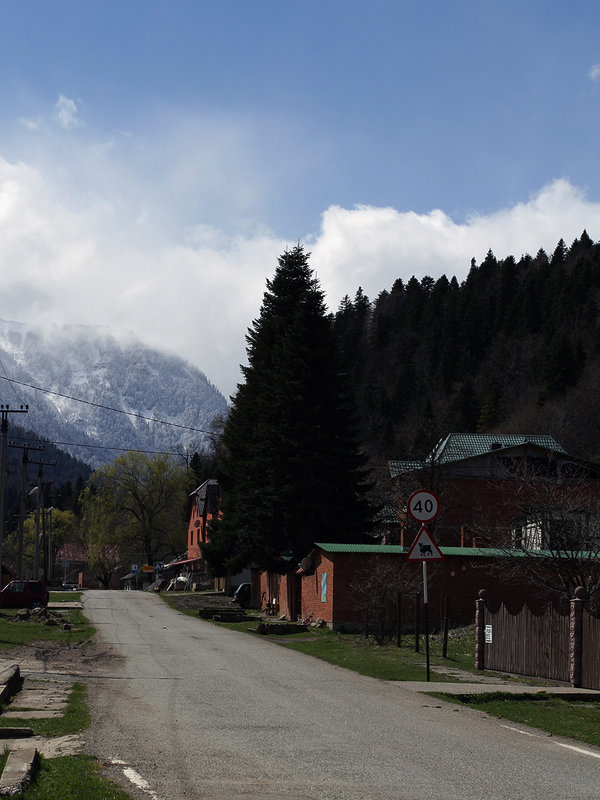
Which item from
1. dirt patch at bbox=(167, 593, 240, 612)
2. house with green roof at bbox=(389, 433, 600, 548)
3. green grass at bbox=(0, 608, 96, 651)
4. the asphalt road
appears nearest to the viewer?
the asphalt road

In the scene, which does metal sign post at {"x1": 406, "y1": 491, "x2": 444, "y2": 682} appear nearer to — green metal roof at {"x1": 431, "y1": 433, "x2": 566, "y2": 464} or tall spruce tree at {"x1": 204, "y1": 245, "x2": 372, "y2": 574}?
tall spruce tree at {"x1": 204, "y1": 245, "x2": 372, "y2": 574}

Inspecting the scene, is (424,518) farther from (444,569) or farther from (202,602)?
(202,602)

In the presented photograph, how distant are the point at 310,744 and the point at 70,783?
10.2 feet

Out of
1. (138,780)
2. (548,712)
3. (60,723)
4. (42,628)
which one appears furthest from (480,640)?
(42,628)

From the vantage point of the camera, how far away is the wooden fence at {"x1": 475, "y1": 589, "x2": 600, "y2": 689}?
16.5 m

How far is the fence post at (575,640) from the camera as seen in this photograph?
16.6m

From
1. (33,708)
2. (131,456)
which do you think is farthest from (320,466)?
(131,456)

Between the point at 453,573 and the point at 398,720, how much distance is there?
64.1ft

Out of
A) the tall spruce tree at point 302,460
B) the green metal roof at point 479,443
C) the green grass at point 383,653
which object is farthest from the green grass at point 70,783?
the green metal roof at point 479,443

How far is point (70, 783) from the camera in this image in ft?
23.3

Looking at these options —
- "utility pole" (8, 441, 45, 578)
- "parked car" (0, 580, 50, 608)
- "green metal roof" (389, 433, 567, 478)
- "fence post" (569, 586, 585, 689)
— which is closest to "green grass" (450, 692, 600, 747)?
"fence post" (569, 586, 585, 689)

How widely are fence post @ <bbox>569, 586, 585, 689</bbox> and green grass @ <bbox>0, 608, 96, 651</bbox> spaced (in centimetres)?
1486

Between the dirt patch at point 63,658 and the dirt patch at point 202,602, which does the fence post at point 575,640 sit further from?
the dirt patch at point 202,602

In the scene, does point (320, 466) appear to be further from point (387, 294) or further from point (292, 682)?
point (387, 294)
